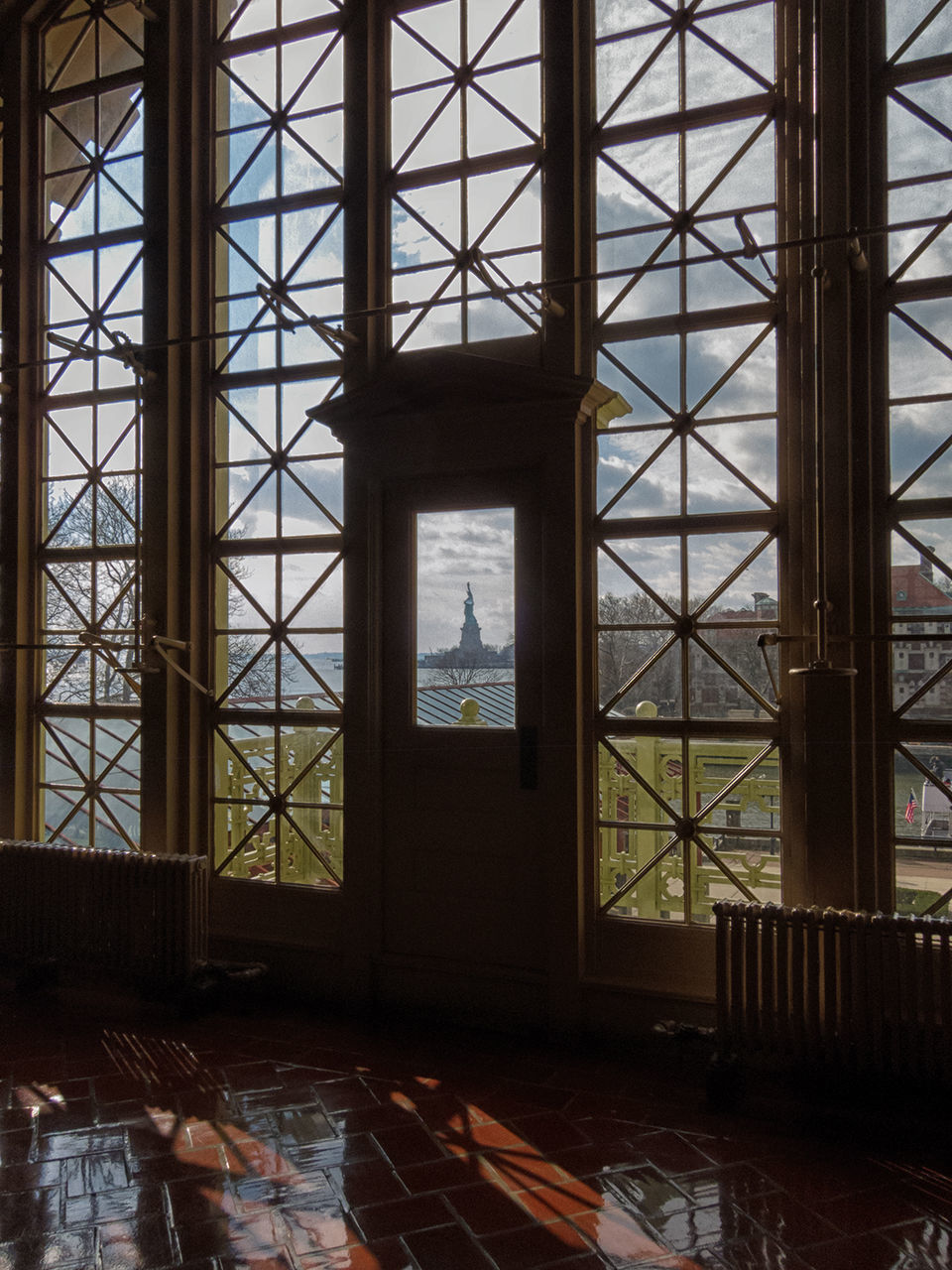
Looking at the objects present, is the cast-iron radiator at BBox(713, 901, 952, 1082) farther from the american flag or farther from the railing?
the american flag

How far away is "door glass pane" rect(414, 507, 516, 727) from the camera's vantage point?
14.0 ft

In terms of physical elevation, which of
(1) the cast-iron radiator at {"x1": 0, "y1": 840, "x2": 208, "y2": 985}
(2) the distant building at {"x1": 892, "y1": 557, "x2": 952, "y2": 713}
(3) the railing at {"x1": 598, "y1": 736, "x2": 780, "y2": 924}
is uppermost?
(2) the distant building at {"x1": 892, "y1": 557, "x2": 952, "y2": 713}

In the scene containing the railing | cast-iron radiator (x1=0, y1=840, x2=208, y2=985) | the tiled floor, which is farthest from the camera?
cast-iron radiator (x1=0, y1=840, x2=208, y2=985)

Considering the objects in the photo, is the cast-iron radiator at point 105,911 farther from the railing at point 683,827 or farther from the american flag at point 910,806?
the american flag at point 910,806

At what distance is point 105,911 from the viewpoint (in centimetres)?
460

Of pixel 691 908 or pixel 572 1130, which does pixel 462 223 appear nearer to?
pixel 691 908

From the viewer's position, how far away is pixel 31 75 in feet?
18.1

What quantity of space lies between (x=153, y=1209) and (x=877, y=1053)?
2512 mm

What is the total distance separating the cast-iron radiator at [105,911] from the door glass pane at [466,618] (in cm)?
152

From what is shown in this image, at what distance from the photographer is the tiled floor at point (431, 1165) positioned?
2535mm

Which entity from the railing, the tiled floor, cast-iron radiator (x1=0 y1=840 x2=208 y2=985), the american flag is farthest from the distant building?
cast-iron radiator (x1=0 y1=840 x2=208 y2=985)

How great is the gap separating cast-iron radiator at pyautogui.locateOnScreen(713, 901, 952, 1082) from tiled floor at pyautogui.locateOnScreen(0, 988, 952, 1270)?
9.1 inches

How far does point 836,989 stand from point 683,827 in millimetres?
883

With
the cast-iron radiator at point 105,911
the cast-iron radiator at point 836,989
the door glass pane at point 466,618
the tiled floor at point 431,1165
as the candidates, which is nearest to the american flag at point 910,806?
the cast-iron radiator at point 836,989
